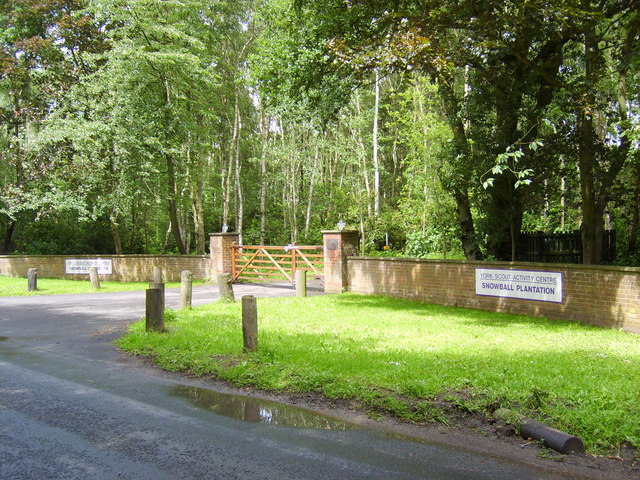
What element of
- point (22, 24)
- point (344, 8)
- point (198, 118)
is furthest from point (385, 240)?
point (22, 24)

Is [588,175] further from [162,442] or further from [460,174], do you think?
[162,442]

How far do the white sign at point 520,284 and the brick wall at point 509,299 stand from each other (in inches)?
4.6

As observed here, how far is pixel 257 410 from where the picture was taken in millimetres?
5520

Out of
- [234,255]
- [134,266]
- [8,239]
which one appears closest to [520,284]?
[234,255]

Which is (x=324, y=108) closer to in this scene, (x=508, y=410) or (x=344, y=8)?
(x=344, y=8)

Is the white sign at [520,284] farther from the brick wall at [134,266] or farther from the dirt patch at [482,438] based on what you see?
the brick wall at [134,266]

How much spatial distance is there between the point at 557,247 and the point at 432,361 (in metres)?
9.24

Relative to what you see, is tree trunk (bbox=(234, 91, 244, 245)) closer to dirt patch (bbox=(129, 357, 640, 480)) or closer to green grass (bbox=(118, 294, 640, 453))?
green grass (bbox=(118, 294, 640, 453))

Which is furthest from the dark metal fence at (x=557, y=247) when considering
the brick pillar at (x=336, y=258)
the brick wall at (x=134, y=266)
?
the brick wall at (x=134, y=266)

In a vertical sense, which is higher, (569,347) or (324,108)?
(324,108)

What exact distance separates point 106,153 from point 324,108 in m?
12.9

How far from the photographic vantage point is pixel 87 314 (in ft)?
40.9

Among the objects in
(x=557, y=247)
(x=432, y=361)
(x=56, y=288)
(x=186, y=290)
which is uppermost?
(x=557, y=247)

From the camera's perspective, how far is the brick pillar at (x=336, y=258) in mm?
16641
